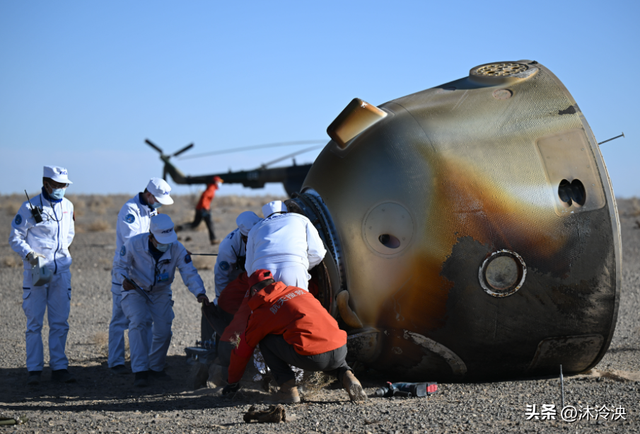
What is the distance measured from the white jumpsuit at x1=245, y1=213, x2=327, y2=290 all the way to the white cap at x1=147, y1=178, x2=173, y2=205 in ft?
6.82

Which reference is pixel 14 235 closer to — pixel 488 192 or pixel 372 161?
pixel 372 161

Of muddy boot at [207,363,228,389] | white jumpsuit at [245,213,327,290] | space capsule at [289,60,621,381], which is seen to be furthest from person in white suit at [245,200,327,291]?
muddy boot at [207,363,228,389]

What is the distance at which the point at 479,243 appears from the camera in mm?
4781

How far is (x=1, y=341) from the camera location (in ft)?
25.9

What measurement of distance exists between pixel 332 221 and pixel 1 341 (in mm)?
5018

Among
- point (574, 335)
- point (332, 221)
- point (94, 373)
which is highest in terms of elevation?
point (332, 221)

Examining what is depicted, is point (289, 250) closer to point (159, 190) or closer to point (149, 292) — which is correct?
point (149, 292)

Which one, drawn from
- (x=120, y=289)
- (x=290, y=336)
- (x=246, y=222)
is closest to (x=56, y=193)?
(x=120, y=289)

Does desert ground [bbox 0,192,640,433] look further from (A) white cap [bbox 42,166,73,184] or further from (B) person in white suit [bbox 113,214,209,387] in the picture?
(A) white cap [bbox 42,166,73,184]

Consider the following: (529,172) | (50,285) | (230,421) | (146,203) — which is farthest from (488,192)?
(50,285)

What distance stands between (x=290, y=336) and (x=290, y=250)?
0.74m

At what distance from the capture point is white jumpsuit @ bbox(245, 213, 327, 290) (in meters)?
5.09

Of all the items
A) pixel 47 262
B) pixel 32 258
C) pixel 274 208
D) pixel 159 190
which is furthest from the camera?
pixel 159 190

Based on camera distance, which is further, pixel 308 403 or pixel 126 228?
pixel 126 228
